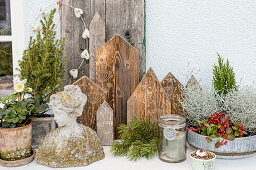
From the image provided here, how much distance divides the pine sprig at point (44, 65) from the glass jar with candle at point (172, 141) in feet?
1.88

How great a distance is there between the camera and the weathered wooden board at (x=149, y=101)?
4.17ft

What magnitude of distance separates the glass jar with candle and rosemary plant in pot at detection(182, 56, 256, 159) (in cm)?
8

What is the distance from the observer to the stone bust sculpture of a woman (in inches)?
41.0

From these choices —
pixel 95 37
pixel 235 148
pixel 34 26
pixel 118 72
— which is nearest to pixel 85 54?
pixel 95 37

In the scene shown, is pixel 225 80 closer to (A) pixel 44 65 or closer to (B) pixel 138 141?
(B) pixel 138 141

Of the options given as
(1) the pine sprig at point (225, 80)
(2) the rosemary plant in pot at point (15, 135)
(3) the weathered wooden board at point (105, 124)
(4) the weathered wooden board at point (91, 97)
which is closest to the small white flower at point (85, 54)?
(4) the weathered wooden board at point (91, 97)

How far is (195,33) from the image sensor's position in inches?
56.3

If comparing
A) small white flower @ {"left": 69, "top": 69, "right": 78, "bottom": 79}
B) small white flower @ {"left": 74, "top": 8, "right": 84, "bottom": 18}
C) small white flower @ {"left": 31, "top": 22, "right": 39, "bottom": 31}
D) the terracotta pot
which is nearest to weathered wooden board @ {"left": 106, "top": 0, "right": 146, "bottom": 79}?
small white flower @ {"left": 74, "top": 8, "right": 84, "bottom": 18}

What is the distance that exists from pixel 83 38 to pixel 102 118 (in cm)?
45

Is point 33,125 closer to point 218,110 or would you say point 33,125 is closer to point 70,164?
point 70,164

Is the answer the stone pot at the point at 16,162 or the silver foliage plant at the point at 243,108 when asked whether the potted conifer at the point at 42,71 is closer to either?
the stone pot at the point at 16,162

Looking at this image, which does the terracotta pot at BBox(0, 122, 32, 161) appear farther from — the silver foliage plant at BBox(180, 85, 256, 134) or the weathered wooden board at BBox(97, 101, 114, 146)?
the silver foliage plant at BBox(180, 85, 256, 134)

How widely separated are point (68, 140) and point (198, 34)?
2.98 ft

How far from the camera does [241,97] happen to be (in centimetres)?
116
